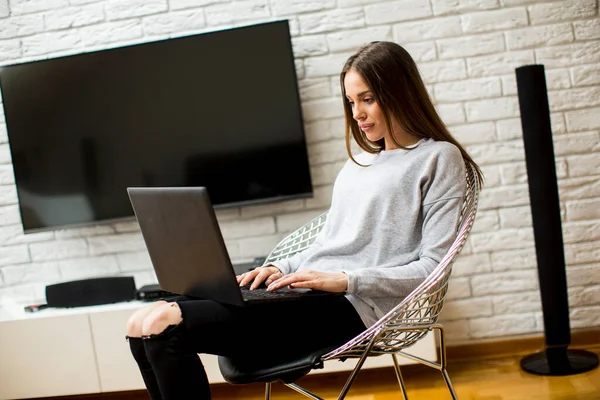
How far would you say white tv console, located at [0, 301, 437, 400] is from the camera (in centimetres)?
268

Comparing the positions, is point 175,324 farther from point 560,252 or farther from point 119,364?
point 560,252

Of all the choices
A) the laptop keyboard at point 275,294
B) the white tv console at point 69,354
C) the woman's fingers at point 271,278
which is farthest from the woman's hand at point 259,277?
the white tv console at point 69,354

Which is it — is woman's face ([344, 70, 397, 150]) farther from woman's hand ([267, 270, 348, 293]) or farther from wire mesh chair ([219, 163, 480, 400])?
woman's hand ([267, 270, 348, 293])

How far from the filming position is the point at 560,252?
8.39 ft

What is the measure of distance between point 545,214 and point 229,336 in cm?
150

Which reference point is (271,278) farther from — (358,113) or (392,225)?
(358,113)

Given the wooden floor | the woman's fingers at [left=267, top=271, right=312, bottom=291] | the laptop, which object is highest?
the laptop

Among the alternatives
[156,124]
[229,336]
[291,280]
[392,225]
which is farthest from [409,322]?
[156,124]

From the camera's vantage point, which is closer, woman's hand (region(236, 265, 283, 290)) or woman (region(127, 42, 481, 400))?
woman (region(127, 42, 481, 400))

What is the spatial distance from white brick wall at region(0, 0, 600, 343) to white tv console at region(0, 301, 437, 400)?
0.53 metres

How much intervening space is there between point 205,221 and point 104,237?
1.77 m

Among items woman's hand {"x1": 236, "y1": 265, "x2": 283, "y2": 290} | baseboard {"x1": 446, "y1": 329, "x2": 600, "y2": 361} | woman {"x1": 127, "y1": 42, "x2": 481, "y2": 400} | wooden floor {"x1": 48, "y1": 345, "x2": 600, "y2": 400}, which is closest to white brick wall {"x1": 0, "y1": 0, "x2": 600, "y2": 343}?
baseboard {"x1": 446, "y1": 329, "x2": 600, "y2": 361}

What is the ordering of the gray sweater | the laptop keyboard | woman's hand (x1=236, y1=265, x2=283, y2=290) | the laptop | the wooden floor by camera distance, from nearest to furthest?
the laptop → the laptop keyboard → the gray sweater → woman's hand (x1=236, y1=265, x2=283, y2=290) → the wooden floor

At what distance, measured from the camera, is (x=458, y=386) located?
258cm
